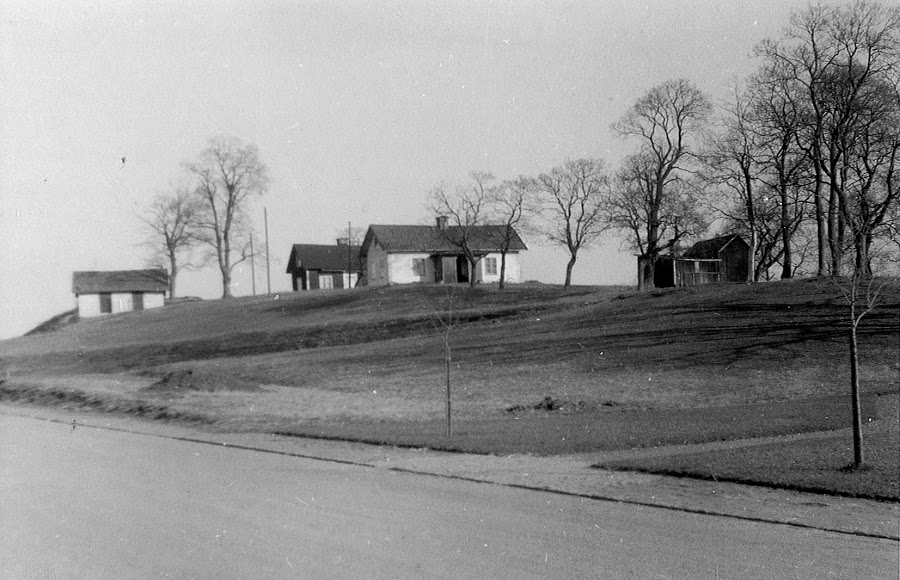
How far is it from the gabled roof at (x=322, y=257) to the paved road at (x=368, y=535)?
74.5 m

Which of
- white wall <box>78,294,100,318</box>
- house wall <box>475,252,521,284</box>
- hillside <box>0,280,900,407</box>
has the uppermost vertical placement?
house wall <box>475,252,521,284</box>

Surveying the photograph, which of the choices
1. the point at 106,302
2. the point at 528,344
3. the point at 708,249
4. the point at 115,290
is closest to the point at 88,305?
the point at 106,302

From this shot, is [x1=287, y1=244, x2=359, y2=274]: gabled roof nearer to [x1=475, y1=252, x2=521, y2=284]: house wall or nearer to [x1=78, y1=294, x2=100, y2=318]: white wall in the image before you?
[x1=78, y1=294, x2=100, y2=318]: white wall

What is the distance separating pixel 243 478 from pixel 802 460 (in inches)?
312

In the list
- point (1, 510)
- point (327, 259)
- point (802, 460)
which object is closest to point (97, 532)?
point (1, 510)

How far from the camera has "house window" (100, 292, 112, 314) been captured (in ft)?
255

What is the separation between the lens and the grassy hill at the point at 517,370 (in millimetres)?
17281

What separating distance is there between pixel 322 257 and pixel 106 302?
2111 cm

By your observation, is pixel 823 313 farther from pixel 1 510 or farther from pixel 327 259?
pixel 327 259

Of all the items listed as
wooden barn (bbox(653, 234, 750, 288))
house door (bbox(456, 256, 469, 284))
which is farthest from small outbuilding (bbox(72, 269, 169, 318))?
wooden barn (bbox(653, 234, 750, 288))

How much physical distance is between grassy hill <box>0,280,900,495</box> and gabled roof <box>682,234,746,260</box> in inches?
628

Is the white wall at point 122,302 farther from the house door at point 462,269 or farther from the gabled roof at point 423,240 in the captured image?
the house door at point 462,269

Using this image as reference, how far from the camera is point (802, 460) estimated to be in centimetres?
1193

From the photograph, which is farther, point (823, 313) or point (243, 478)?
point (823, 313)
